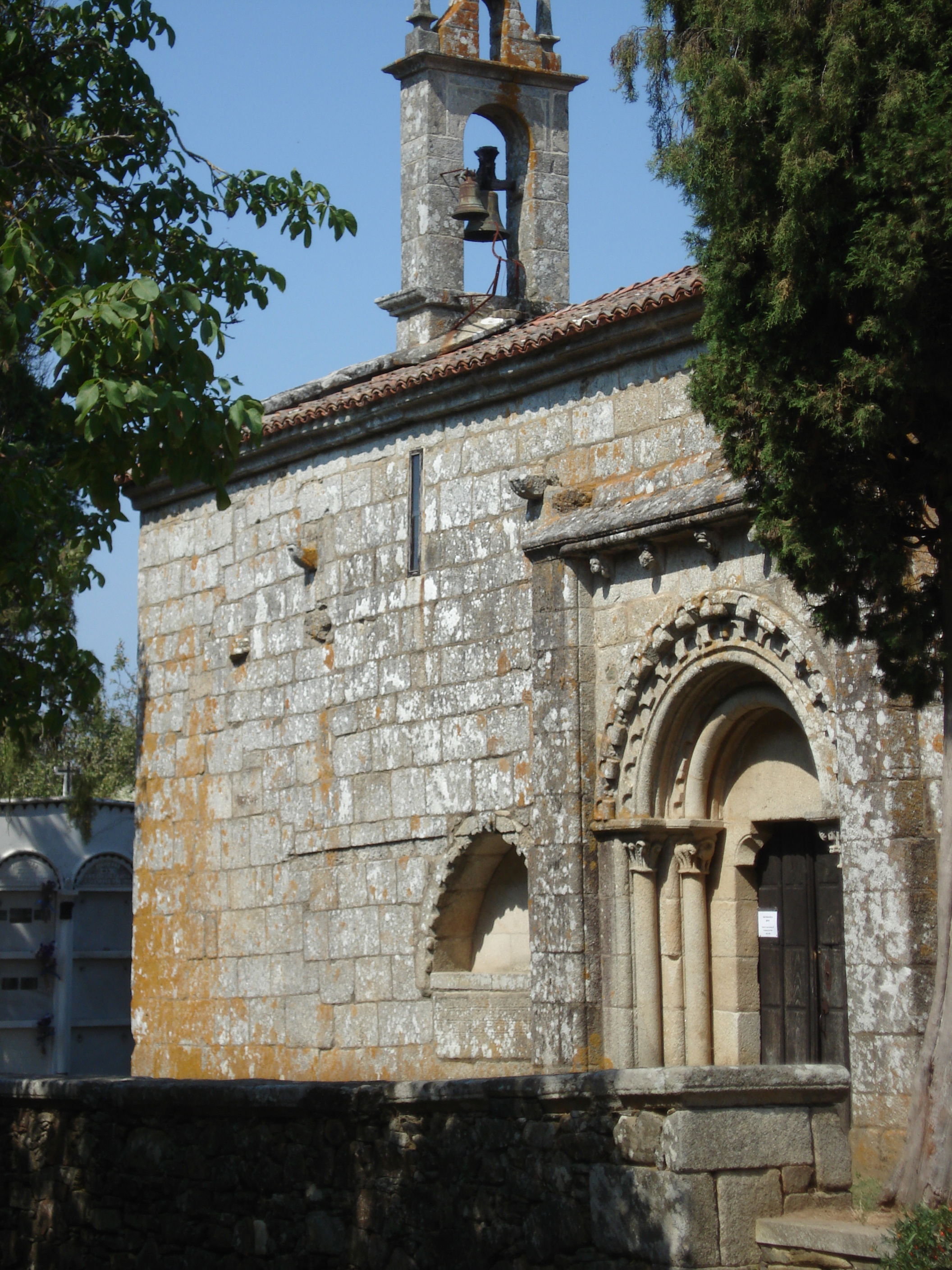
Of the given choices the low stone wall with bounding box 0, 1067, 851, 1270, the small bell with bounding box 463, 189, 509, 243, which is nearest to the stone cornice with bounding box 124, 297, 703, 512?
the small bell with bounding box 463, 189, 509, 243

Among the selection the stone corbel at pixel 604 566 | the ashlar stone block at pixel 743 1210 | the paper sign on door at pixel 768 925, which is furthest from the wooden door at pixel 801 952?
the ashlar stone block at pixel 743 1210

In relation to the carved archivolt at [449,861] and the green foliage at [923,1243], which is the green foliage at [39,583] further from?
the green foliage at [923,1243]

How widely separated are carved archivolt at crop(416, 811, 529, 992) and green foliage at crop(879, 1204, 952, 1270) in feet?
16.8

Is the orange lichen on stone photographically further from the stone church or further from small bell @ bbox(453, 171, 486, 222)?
small bell @ bbox(453, 171, 486, 222)

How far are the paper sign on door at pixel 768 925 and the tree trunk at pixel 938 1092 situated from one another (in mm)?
3423

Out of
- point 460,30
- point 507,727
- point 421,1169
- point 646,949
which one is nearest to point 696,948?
point 646,949

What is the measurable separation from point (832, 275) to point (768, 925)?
4.60 meters

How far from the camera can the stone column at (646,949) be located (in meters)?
10.1

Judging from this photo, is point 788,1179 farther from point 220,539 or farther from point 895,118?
point 220,539

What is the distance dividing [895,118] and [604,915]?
520 cm

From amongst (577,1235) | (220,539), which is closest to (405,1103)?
(577,1235)

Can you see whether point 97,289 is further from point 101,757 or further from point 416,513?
point 101,757

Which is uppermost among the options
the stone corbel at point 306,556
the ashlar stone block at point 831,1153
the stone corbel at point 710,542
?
the stone corbel at point 306,556

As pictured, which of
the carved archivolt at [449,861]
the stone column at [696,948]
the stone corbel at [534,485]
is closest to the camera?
the stone column at [696,948]
